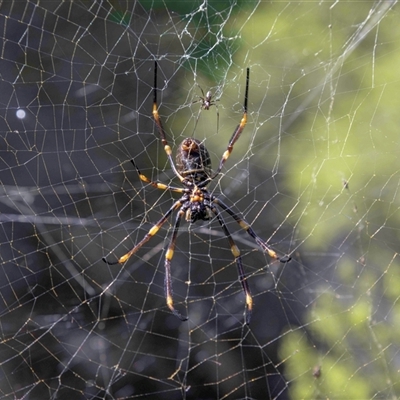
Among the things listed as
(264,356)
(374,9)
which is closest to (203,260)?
(264,356)

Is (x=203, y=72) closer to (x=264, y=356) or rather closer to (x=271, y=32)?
(x=271, y=32)

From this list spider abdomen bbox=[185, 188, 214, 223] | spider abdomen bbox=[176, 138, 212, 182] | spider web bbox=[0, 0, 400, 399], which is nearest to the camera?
spider abdomen bbox=[176, 138, 212, 182]

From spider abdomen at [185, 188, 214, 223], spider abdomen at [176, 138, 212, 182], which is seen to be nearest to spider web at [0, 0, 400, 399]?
spider abdomen at [185, 188, 214, 223]

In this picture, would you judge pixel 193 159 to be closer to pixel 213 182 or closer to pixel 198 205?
pixel 198 205

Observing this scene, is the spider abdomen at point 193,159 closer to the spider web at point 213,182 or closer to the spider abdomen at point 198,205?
the spider abdomen at point 198,205

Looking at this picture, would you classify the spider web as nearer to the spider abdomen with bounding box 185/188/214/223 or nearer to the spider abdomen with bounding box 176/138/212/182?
the spider abdomen with bounding box 185/188/214/223

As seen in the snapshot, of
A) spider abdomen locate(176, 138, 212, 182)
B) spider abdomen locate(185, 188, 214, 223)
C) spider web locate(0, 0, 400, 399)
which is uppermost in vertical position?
spider abdomen locate(176, 138, 212, 182)

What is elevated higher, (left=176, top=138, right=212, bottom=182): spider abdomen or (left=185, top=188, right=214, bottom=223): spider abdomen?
(left=176, top=138, right=212, bottom=182): spider abdomen
